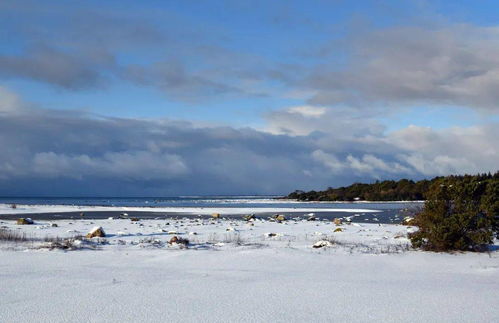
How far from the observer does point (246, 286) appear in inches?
354

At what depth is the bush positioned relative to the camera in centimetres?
1498

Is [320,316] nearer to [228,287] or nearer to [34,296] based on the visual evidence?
[228,287]

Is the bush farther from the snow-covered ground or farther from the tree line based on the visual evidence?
the tree line

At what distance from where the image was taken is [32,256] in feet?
42.3

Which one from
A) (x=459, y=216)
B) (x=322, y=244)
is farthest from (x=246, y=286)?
(x=459, y=216)

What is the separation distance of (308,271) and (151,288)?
3.98 m

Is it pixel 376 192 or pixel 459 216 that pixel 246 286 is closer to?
pixel 459 216

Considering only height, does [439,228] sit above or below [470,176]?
below

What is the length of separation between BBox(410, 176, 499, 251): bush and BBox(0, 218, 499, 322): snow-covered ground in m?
0.60

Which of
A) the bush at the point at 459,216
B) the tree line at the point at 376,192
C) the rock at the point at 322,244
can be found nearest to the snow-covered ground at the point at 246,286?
the bush at the point at 459,216

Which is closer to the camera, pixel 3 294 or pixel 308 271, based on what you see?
pixel 3 294

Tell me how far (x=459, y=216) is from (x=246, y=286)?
9.40 metres

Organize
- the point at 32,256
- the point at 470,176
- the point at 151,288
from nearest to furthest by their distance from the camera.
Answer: the point at 151,288, the point at 32,256, the point at 470,176

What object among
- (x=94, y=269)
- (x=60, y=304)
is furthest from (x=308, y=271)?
(x=60, y=304)
